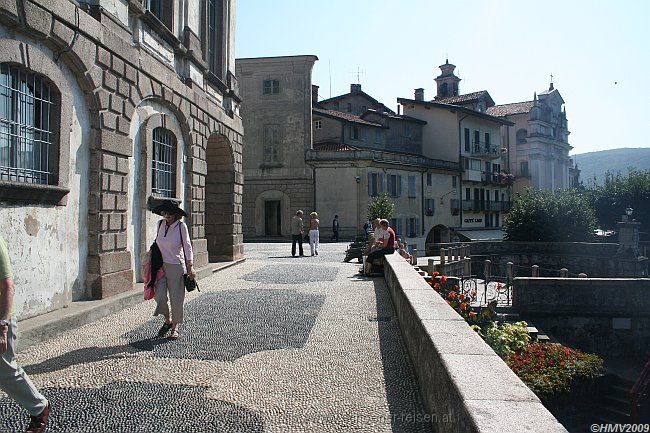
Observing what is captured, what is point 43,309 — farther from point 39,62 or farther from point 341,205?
point 341,205

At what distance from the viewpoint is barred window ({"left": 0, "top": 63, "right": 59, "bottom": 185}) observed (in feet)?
20.2

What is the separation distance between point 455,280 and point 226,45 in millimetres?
9155

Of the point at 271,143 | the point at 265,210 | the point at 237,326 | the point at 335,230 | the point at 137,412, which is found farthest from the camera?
the point at 271,143

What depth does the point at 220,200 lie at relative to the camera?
49.3ft

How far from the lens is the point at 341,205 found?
3606cm

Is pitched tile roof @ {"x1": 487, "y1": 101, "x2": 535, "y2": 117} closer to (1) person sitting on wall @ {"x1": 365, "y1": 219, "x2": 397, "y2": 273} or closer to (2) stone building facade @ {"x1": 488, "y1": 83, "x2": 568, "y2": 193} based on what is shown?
(2) stone building facade @ {"x1": 488, "y1": 83, "x2": 568, "y2": 193}

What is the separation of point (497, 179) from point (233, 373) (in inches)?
1971

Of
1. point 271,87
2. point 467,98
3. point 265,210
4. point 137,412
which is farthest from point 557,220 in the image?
point 137,412

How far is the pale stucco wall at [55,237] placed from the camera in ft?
→ 20.4

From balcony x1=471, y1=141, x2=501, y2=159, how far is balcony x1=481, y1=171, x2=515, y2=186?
5.67ft

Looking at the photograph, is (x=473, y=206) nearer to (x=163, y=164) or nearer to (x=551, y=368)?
(x=551, y=368)

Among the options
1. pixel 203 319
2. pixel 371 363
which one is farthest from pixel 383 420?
pixel 203 319

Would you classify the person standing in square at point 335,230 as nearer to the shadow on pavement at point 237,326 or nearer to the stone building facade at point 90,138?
the stone building facade at point 90,138

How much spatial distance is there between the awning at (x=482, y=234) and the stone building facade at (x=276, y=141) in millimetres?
15921
